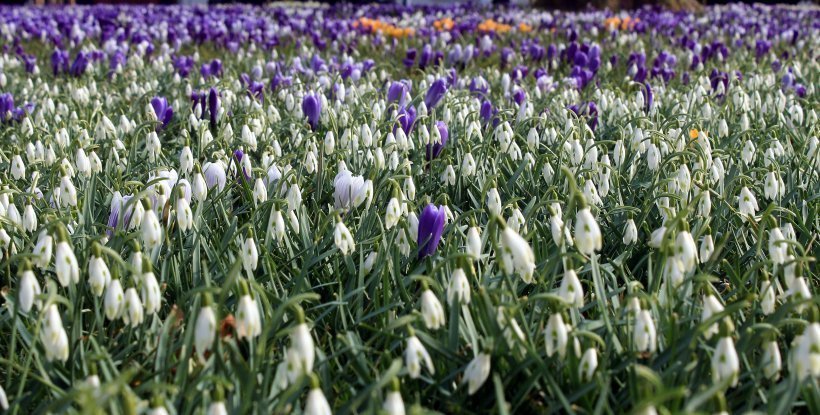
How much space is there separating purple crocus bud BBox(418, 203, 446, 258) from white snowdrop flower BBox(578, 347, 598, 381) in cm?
81

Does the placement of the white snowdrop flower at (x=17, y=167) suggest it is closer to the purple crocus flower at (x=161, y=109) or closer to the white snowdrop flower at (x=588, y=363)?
the purple crocus flower at (x=161, y=109)

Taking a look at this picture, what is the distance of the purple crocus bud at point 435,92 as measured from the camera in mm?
5367

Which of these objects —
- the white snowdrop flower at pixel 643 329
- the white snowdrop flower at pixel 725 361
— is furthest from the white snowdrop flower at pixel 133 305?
the white snowdrop flower at pixel 725 361

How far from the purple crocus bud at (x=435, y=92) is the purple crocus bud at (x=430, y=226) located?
255cm

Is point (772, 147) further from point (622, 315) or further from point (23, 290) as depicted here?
point (23, 290)

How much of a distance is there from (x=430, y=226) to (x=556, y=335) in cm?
83

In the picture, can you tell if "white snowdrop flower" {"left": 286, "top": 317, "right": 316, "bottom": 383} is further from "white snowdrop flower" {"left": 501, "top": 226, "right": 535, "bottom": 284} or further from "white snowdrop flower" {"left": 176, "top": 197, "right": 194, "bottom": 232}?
"white snowdrop flower" {"left": 176, "top": 197, "right": 194, "bottom": 232}

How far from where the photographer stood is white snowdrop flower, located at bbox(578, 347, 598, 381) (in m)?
2.19

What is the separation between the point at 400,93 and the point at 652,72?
3297 mm

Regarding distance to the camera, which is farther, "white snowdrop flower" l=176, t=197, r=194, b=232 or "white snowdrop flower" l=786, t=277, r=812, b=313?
"white snowdrop flower" l=176, t=197, r=194, b=232

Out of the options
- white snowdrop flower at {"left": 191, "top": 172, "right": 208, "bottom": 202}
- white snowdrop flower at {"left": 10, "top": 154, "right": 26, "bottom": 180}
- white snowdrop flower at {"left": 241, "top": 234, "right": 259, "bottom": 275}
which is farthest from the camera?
white snowdrop flower at {"left": 10, "top": 154, "right": 26, "bottom": 180}

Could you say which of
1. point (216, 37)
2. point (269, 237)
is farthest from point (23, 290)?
point (216, 37)

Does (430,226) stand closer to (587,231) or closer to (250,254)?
(250,254)

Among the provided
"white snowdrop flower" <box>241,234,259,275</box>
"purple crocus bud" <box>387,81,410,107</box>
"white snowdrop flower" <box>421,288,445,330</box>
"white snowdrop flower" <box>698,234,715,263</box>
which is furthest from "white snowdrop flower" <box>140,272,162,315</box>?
"purple crocus bud" <box>387,81,410,107</box>
